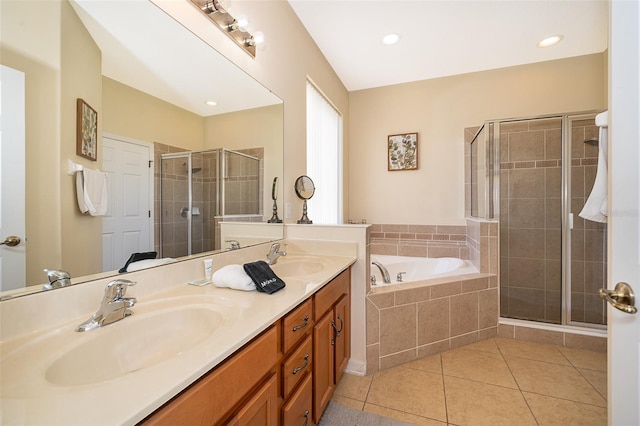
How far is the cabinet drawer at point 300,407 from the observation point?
98 cm

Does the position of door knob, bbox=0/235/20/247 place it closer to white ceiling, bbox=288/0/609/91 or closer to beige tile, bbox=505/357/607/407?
white ceiling, bbox=288/0/609/91

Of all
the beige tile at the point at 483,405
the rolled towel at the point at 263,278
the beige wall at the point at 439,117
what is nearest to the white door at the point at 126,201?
the rolled towel at the point at 263,278

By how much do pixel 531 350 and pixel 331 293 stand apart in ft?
6.48

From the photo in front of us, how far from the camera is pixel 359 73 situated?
10.2 ft

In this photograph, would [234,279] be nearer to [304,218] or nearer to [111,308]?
[111,308]

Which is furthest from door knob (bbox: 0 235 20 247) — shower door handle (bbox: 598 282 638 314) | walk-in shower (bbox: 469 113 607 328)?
walk-in shower (bbox: 469 113 607 328)

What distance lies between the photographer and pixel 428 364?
1976 mm

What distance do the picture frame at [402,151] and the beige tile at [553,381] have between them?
2182 millimetres

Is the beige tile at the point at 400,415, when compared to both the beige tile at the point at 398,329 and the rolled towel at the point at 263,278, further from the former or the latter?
the rolled towel at the point at 263,278

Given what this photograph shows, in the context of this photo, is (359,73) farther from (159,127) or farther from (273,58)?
(159,127)

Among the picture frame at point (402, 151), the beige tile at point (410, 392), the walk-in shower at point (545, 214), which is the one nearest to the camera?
the beige tile at point (410, 392)

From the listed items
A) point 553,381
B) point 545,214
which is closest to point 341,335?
point 553,381

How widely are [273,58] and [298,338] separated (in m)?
1.84

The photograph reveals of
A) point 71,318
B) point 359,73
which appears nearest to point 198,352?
point 71,318
